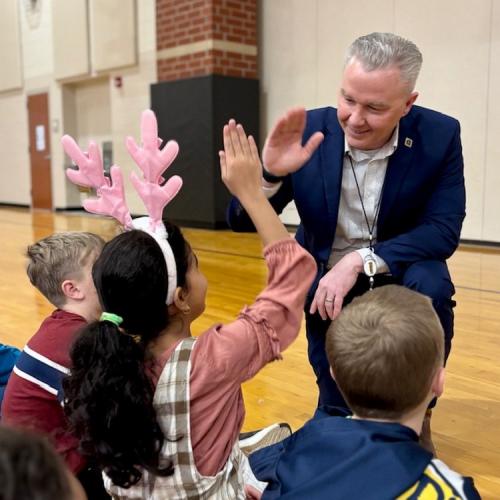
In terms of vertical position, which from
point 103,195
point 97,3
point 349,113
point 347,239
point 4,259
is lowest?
point 4,259

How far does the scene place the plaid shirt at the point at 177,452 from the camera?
1.07 meters

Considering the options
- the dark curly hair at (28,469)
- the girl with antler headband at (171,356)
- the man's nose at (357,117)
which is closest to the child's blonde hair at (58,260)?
the girl with antler headband at (171,356)

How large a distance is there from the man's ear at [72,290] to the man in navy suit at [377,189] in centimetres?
43

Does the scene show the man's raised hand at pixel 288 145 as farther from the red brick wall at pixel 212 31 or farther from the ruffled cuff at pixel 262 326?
the red brick wall at pixel 212 31

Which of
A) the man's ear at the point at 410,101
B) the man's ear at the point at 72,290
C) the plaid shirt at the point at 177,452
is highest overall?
the man's ear at the point at 410,101

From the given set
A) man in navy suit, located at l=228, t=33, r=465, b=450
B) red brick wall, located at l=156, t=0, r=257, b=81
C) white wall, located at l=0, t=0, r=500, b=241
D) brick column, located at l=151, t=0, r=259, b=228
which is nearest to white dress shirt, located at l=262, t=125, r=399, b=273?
man in navy suit, located at l=228, t=33, r=465, b=450

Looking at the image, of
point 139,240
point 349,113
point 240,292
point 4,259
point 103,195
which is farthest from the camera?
point 4,259

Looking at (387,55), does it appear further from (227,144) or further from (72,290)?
(72,290)

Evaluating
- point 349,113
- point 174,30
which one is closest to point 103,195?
point 349,113

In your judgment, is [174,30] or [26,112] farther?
[26,112]

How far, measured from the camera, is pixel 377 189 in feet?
5.70

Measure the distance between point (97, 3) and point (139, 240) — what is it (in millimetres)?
7922

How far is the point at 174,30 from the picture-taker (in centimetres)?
720

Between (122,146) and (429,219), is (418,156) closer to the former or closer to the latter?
(429,219)
